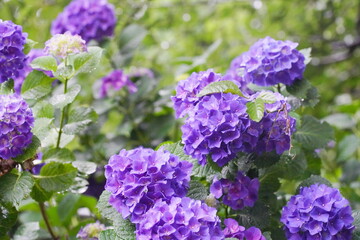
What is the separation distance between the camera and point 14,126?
4.55ft

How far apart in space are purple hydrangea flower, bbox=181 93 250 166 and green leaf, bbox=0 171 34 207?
1.42ft

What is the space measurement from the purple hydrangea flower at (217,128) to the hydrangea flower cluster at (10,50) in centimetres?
57

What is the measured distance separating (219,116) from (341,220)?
0.39 m

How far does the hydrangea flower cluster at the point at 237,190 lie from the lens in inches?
58.2

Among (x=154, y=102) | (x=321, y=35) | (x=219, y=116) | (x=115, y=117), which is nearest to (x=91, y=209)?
(x=154, y=102)

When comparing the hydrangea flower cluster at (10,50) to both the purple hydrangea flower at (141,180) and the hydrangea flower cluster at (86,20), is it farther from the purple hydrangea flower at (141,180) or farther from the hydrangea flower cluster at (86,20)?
the hydrangea flower cluster at (86,20)

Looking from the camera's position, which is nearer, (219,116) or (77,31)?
(219,116)

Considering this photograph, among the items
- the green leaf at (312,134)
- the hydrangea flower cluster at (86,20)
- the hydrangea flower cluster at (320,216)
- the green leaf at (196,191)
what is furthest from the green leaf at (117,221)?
the hydrangea flower cluster at (86,20)

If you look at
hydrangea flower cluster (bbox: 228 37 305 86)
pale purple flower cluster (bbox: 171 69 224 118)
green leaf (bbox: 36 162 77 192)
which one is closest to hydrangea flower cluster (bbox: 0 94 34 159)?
green leaf (bbox: 36 162 77 192)

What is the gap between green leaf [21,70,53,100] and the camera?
1681mm

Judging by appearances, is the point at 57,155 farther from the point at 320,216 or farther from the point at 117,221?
the point at 320,216

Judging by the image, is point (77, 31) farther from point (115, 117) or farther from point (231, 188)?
point (231, 188)

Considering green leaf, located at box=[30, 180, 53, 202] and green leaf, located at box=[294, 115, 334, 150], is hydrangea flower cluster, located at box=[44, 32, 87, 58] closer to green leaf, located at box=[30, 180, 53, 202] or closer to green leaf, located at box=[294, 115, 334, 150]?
green leaf, located at box=[30, 180, 53, 202]

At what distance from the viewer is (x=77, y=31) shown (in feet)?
7.46
